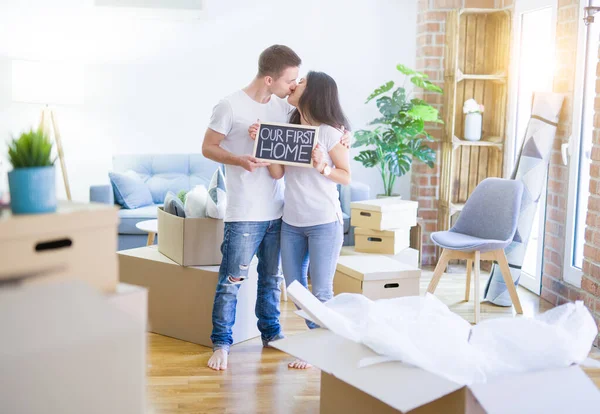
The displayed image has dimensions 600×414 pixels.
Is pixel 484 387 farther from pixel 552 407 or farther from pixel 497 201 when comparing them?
pixel 497 201

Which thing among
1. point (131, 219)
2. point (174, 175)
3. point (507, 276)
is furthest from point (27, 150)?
point (174, 175)

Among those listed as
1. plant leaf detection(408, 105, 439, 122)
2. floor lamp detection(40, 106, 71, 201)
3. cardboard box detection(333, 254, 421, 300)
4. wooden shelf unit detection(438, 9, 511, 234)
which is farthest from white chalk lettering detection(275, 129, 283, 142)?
floor lamp detection(40, 106, 71, 201)

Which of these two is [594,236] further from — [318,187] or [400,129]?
[400,129]

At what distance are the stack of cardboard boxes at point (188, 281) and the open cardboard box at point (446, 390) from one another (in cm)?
149

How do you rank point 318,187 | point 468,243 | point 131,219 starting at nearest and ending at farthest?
point 318,187
point 468,243
point 131,219

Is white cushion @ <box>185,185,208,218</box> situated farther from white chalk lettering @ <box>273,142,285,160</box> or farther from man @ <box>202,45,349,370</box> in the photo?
white chalk lettering @ <box>273,142,285,160</box>

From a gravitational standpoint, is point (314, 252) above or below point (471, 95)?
below

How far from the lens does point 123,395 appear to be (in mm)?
1212

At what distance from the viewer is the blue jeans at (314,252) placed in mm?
3021

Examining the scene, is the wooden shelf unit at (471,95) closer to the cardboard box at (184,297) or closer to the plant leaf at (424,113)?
the plant leaf at (424,113)

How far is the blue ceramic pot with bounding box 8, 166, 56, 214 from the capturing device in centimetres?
143

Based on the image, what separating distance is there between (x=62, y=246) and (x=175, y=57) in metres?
4.41

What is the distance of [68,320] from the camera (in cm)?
119

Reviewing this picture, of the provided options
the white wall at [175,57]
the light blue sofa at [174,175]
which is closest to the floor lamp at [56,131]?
the white wall at [175,57]
